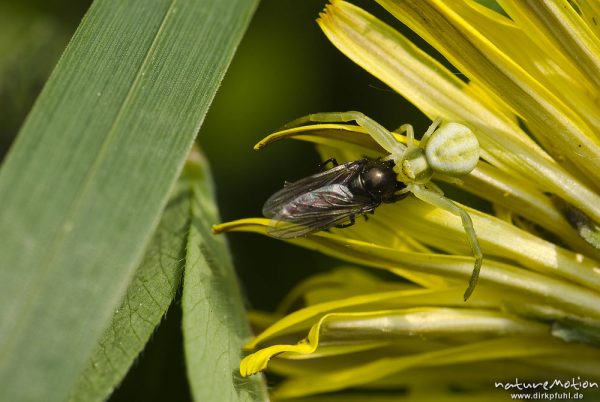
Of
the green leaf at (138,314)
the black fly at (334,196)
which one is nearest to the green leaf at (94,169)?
the green leaf at (138,314)

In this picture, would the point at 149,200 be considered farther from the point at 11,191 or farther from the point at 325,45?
the point at 325,45

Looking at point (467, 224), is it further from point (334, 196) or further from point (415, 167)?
point (334, 196)

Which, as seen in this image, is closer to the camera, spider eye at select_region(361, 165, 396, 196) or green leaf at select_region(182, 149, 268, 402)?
green leaf at select_region(182, 149, 268, 402)

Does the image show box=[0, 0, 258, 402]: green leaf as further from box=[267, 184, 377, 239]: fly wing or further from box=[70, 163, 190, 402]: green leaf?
box=[267, 184, 377, 239]: fly wing

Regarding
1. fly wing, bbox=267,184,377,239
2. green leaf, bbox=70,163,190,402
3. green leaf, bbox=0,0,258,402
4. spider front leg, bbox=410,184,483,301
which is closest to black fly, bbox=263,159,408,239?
fly wing, bbox=267,184,377,239

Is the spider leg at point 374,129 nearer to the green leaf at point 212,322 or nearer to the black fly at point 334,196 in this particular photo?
the black fly at point 334,196

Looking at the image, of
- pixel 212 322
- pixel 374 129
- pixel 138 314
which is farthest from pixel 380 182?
pixel 138 314

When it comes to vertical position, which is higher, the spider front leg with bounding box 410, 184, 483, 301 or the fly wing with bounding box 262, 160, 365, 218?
the spider front leg with bounding box 410, 184, 483, 301
